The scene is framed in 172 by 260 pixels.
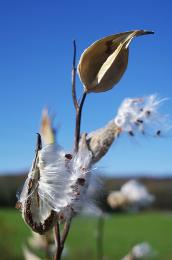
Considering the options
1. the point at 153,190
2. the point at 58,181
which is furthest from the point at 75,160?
the point at 153,190

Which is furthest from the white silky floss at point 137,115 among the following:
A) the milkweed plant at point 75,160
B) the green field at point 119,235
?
the green field at point 119,235

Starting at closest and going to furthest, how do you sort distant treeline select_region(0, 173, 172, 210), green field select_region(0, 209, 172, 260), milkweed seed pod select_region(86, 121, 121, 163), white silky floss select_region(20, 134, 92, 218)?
white silky floss select_region(20, 134, 92, 218)
milkweed seed pod select_region(86, 121, 121, 163)
green field select_region(0, 209, 172, 260)
distant treeline select_region(0, 173, 172, 210)

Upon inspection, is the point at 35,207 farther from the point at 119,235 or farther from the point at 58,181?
the point at 119,235

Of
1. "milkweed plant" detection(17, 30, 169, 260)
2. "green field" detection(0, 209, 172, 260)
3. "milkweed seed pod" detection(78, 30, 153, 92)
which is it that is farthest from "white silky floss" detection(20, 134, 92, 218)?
"green field" detection(0, 209, 172, 260)

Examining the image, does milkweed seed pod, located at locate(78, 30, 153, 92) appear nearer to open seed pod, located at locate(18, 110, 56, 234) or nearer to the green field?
open seed pod, located at locate(18, 110, 56, 234)

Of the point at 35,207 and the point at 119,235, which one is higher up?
the point at 35,207

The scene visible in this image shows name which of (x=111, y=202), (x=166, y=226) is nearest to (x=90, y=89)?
(x=111, y=202)

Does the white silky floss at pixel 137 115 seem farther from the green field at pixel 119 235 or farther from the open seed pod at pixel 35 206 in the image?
the green field at pixel 119 235

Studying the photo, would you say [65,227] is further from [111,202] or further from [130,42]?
[111,202]
